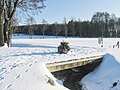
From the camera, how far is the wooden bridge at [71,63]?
15773 mm

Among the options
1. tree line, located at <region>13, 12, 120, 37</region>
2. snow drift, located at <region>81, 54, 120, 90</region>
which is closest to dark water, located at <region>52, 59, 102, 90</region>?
snow drift, located at <region>81, 54, 120, 90</region>

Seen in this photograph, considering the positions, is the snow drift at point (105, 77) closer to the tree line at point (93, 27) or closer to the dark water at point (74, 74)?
the dark water at point (74, 74)

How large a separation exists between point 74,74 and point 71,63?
2221 mm

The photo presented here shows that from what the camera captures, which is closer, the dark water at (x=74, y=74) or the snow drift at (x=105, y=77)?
the snow drift at (x=105, y=77)

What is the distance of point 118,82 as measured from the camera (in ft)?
50.5

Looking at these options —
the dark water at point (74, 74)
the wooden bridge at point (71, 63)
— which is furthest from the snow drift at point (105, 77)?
the wooden bridge at point (71, 63)

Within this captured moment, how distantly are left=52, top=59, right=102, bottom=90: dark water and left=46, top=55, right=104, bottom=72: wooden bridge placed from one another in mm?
409

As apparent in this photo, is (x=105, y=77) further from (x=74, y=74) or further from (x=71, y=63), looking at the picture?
(x=74, y=74)

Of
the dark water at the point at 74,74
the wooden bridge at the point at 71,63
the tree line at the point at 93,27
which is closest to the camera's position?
the wooden bridge at the point at 71,63

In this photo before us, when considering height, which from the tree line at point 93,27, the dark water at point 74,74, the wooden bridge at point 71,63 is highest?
the tree line at point 93,27

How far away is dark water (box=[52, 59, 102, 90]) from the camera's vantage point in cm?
1692

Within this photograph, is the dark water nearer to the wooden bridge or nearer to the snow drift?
the wooden bridge

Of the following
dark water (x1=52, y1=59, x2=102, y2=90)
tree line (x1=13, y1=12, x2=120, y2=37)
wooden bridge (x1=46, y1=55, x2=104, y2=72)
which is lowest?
dark water (x1=52, y1=59, x2=102, y2=90)

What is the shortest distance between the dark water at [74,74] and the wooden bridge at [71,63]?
0.41 m
